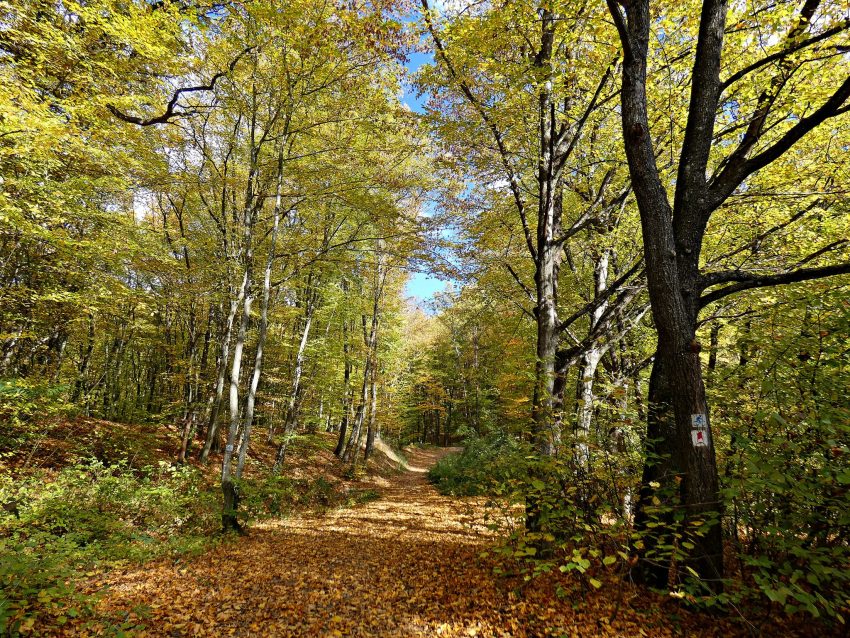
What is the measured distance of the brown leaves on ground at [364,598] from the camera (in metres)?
3.53

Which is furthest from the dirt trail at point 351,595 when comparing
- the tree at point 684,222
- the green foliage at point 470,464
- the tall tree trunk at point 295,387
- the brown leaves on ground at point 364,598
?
the tall tree trunk at point 295,387

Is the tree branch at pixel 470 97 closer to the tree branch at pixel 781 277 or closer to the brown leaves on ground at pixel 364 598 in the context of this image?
the tree branch at pixel 781 277

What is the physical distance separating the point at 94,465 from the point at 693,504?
10.4 meters

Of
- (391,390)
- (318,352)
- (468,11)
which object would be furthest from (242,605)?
(391,390)

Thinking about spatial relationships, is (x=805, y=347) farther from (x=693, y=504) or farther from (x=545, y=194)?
(x=545, y=194)

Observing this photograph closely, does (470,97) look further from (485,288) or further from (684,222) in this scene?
(485,288)

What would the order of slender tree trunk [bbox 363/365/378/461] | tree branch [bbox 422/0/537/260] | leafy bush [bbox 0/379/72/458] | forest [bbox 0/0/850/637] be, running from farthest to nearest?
slender tree trunk [bbox 363/365/378/461] < leafy bush [bbox 0/379/72/458] < tree branch [bbox 422/0/537/260] < forest [bbox 0/0/850/637]

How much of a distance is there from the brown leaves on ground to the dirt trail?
0.01 metres

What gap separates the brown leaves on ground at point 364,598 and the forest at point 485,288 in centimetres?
5

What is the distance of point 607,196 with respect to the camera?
9.08m

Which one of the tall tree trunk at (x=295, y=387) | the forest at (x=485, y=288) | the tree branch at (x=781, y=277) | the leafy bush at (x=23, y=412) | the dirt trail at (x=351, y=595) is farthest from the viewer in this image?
the tall tree trunk at (x=295, y=387)

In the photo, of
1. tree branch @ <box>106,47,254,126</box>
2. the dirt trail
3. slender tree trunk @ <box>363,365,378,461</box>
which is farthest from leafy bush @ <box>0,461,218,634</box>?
slender tree trunk @ <box>363,365,378,461</box>

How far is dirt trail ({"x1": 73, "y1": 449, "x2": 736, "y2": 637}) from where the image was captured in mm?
3680

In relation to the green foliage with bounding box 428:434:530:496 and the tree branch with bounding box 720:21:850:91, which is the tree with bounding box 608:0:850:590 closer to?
the tree branch with bounding box 720:21:850:91
